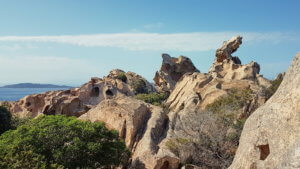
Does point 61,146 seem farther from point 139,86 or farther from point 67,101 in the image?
point 139,86

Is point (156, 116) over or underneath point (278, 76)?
underneath

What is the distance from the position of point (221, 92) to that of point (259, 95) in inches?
184

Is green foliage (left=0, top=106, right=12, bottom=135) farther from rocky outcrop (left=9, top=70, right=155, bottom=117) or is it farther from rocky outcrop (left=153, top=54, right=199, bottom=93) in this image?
rocky outcrop (left=153, top=54, right=199, bottom=93)

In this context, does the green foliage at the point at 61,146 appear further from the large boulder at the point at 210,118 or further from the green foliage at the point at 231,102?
the green foliage at the point at 231,102

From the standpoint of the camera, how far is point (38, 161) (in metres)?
16.1

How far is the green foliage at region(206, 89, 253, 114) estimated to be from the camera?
26.8m

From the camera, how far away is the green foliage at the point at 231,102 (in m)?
26.8

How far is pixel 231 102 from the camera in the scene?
2802 cm

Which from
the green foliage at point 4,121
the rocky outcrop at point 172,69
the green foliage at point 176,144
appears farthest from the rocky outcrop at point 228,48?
the green foliage at point 176,144

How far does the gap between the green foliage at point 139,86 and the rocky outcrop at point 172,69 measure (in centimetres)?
362

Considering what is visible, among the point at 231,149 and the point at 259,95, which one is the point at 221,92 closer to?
the point at 259,95

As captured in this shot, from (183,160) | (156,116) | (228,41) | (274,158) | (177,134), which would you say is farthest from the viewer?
(228,41)

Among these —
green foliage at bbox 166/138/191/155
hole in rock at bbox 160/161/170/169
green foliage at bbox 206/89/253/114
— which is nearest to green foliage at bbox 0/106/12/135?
green foliage at bbox 166/138/191/155

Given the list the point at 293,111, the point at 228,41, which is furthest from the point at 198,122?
the point at 228,41
